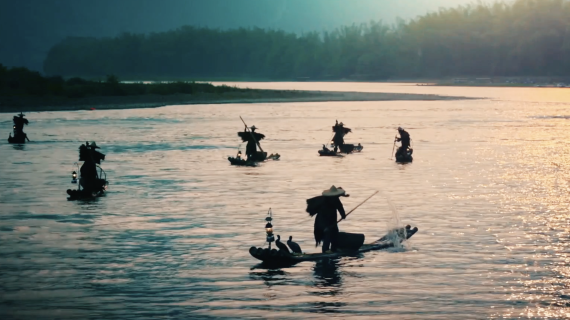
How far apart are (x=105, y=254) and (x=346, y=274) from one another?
6.65 meters

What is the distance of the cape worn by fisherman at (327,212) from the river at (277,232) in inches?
24.4

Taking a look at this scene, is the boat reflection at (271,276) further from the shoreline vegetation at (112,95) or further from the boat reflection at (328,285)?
the shoreline vegetation at (112,95)

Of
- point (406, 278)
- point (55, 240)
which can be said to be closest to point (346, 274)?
point (406, 278)

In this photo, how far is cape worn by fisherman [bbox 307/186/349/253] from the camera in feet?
68.2

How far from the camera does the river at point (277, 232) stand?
708 inches

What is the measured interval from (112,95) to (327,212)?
108 metres

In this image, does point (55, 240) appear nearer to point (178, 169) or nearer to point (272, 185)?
point (272, 185)

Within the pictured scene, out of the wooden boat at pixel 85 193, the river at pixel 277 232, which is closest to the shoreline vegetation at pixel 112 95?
the river at pixel 277 232

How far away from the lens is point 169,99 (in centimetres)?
13250

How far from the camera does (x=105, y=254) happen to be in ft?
75.7

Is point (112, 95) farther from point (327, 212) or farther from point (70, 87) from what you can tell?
point (327, 212)

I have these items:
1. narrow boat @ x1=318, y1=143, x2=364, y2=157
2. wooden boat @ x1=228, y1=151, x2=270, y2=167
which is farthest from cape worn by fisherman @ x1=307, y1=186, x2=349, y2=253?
narrow boat @ x1=318, y1=143, x2=364, y2=157

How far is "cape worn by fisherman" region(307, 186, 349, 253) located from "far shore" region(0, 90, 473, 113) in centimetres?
8829

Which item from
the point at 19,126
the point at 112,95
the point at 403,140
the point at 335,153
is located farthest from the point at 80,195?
the point at 112,95
